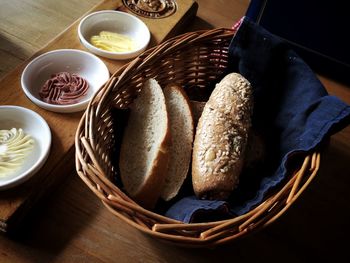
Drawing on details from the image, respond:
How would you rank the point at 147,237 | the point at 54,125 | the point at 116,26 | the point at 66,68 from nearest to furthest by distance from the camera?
1. the point at 147,237
2. the point at 54,125
3. the point at 66,68
4. the point at 116,26

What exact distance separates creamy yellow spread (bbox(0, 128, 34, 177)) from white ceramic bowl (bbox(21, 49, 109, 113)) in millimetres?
123

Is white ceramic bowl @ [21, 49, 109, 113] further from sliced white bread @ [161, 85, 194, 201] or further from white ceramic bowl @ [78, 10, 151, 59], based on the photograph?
sliced white bread @ [161, 85, 194, 201]

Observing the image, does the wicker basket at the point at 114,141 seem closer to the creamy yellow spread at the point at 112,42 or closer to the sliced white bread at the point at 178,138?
the sliced white bread at the point at 178,138

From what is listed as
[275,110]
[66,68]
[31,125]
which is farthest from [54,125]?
[275,110]

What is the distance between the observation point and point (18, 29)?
37.9 inches

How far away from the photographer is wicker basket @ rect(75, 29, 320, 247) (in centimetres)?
50

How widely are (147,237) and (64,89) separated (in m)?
0.38

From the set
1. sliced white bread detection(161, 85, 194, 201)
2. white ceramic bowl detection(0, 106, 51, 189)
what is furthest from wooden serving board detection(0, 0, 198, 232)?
sliced white bread detection(161, 85, 194, 201)

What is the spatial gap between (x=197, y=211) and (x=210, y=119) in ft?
0.63

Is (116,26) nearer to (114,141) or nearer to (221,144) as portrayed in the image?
(114,141)

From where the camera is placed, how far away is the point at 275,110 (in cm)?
76

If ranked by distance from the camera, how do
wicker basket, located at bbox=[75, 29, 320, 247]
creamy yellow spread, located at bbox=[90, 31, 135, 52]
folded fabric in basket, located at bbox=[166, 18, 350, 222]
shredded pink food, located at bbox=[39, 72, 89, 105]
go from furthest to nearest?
creamy yellow spread, located at bbox=[90, 31, 135, 52] → shredded pink food, located at bbox=[39, 72, 89, 105] → folded fabric in basket, located at bbox=[166, 18, 350, 222] → wicker basket, located at bbox=[75, 29, 320, 247]

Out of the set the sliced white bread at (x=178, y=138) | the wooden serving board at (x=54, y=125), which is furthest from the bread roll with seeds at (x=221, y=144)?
the wooden serving board at (x=54, y=125)

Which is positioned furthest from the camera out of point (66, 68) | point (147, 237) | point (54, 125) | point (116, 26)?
point (116, 26)
